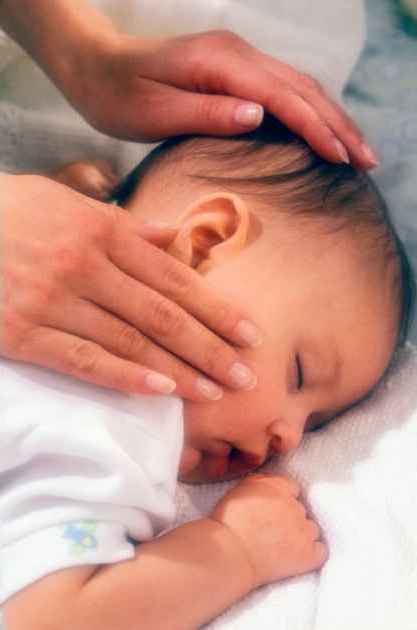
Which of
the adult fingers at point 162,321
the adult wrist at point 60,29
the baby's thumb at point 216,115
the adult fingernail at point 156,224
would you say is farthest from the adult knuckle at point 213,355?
the adult wrist at point 60,29

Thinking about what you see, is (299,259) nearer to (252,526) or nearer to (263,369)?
(263,369)

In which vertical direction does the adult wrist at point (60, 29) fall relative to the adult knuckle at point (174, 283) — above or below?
above

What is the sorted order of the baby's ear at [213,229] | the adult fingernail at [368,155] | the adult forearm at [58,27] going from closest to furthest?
the baby's ear at [213,229], the adult fingernail at [368,155], the adult forearm at [58,27]

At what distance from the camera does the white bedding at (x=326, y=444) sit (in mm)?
550

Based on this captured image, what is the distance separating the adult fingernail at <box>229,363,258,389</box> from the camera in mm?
572

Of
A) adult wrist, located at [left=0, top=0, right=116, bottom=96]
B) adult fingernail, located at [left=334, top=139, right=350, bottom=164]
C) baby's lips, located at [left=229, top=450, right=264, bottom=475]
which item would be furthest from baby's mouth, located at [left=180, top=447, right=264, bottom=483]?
adult wrist, located at [left=0, top=0, right=116, bottom=96]

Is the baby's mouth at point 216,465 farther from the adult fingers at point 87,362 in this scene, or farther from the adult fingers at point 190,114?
the adult fingers at point 190,114

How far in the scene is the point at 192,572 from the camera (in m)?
0.55

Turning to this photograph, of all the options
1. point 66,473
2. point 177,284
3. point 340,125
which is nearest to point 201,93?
point 340,125

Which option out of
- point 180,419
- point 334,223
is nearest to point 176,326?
point 180,419

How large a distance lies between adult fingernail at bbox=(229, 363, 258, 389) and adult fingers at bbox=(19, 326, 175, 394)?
0.05 meters

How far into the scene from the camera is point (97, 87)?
81 cm

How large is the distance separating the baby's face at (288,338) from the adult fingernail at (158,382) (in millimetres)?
63

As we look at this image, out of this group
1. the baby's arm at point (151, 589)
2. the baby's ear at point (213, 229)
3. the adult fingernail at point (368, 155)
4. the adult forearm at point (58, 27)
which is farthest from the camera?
the adult forearm at point (58, 27)
